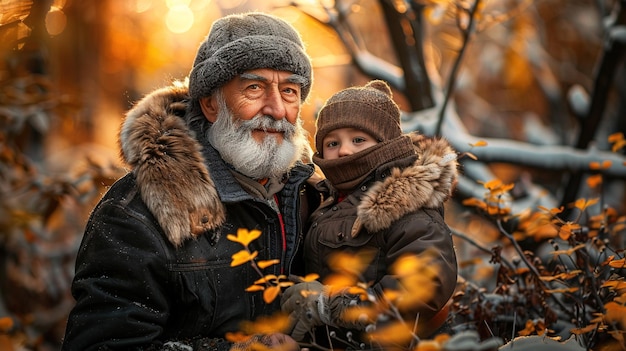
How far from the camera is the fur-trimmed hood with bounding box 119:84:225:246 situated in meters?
3.08

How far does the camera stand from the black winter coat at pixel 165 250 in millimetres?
2986

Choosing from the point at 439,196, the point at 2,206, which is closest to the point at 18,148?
the point at 2,206

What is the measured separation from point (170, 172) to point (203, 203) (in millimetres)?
201

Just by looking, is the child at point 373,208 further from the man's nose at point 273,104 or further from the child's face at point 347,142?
the man's nose at point 273,104

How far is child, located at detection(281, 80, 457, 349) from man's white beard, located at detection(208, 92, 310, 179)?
17cm

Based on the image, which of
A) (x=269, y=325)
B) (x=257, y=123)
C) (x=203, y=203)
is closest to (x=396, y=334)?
(x=269, y=325)

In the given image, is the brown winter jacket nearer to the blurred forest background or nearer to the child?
the child

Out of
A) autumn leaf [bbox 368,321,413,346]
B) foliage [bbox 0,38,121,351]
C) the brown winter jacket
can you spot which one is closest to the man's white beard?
the brown winter jacket

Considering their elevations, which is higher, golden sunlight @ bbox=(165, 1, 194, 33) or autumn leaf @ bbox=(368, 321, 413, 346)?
autumn leaf @ bbox=(368, 321, 413, 346)

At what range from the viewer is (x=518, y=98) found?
17.6m

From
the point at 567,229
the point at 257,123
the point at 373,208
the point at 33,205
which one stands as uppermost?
the point at 257,123

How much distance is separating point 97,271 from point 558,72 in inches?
454

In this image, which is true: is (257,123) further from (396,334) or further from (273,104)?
(396,334)

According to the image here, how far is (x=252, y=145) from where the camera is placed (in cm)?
346
